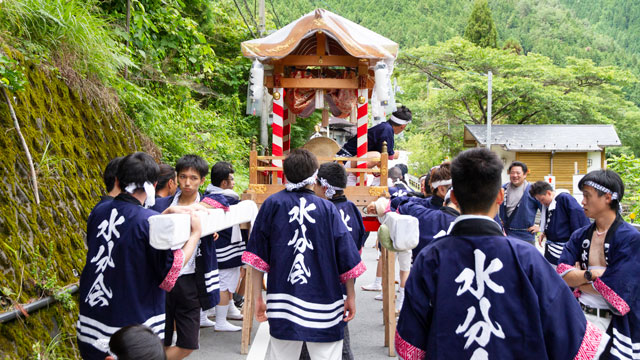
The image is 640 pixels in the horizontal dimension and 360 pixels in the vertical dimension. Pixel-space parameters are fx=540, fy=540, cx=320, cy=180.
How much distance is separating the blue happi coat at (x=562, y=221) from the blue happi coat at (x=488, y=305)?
4547mm

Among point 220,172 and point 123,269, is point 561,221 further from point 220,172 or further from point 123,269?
point 123,269

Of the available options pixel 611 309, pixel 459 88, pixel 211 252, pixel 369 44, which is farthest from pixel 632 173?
pixel 459 88

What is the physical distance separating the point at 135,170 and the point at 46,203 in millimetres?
2108

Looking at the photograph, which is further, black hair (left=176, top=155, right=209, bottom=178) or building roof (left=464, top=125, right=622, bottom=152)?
building roof (left=464, top=125, right=622, bottom=152)

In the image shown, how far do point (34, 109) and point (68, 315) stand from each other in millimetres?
2224

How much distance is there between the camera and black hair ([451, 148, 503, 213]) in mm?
2475

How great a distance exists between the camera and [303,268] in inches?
155

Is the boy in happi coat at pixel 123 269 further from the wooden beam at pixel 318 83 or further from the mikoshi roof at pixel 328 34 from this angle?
the wooden beam at pixel 318 83


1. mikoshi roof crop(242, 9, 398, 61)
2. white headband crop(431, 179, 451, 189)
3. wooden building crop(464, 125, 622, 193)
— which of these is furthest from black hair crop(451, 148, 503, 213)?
wooden building crop(464, 125, 622, 193)

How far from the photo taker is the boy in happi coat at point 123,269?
3252 mm

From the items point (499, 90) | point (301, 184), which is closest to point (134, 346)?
point (301, 184)

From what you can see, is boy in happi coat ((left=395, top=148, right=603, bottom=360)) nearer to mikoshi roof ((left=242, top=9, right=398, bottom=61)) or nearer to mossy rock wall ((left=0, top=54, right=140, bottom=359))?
mossy rock wall ((left=0, top=54, right=140, bottom=359))

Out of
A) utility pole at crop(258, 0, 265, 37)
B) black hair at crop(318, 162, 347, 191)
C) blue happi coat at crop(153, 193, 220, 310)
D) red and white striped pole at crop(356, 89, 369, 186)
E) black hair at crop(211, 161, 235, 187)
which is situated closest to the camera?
blue happi coat at crop(153, 193, 220, 310)

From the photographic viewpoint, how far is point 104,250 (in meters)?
3.31
